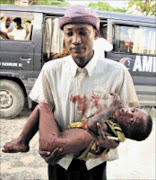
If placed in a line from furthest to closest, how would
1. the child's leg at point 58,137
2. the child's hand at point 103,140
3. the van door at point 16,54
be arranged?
1. the van door at point 16,54
2. the child's leg at point 58,137
3. the child's hand at point 103,140

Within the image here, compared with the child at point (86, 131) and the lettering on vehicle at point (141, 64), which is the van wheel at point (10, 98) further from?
the child at point (86, 131)

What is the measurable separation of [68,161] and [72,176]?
174 millimetres

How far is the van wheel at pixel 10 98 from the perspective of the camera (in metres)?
4.61

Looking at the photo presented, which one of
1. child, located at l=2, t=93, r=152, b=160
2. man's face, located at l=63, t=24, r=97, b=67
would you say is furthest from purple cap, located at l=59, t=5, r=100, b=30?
child, located at l=2, t=93, r=152, b=160

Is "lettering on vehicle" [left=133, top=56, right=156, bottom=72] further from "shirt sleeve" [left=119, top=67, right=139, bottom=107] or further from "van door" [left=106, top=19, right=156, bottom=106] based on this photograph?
"shirt sleeve" [left=119, top=67, right=139, bottom=107]

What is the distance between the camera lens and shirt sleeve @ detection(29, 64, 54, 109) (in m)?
1.41

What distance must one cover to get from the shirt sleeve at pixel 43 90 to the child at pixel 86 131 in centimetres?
6

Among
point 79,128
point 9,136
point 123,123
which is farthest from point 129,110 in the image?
point 9,136

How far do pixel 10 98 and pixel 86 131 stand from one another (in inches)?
142

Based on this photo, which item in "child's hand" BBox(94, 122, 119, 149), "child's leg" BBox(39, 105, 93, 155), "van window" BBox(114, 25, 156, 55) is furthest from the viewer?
"van window" BBox(114, 25, 156, 55)

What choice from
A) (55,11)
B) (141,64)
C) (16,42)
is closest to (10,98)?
(16,42)

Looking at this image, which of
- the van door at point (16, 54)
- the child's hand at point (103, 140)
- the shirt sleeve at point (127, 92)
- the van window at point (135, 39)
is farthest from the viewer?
the van window at point (135, 39)

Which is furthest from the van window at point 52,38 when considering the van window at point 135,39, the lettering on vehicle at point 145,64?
the lettering on vehicle at point 145,64

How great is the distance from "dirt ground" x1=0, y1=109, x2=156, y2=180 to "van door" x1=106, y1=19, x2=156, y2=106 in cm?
156
